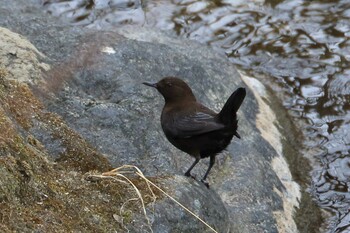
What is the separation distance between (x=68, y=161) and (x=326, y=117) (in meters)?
4.15

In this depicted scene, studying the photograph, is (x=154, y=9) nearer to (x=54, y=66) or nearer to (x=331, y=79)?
(x=331, y=79)

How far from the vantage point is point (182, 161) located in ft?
16.7

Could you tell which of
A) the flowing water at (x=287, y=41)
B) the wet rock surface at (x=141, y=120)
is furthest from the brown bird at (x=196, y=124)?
the flowing water at (x=287, y=41)

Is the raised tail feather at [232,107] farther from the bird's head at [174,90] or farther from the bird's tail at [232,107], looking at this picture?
the bird's head at [174,90]

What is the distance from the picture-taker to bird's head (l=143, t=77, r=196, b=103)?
496 cm

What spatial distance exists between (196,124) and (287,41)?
4192 millimetres

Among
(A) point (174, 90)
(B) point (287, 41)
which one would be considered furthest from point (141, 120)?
(B) point (287, 41)

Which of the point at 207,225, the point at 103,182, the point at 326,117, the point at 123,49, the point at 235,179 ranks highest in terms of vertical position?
the point at 103,182

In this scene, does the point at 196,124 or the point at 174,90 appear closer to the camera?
the point at 196,124

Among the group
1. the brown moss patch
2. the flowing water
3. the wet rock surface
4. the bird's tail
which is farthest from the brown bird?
the flowing water

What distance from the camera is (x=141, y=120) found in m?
4.95

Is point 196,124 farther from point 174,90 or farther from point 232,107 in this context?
point 174,90

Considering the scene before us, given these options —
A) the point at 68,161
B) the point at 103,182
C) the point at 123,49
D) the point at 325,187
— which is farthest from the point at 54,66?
the point at 325,187

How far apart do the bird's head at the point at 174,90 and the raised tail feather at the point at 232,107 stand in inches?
25.8
